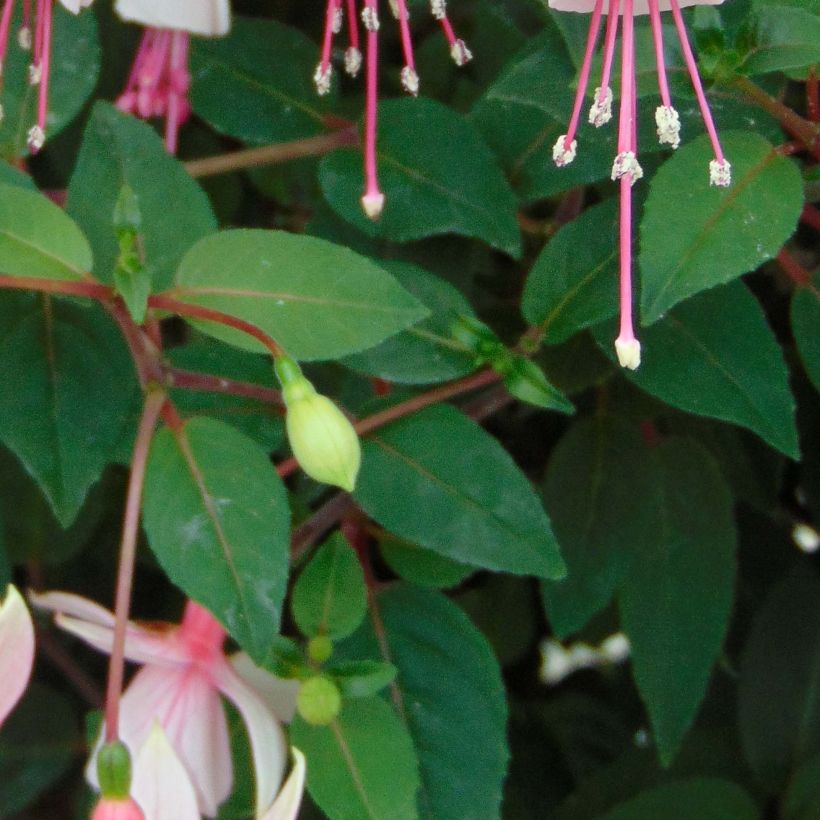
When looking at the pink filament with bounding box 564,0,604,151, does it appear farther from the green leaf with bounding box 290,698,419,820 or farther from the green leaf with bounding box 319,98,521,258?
the green leaf with bounding box 290,698,419,820

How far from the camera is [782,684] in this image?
35.1 inches

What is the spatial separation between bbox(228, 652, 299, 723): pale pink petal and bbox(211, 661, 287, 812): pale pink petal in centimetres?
1

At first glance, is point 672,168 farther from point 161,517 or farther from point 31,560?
point 31,560

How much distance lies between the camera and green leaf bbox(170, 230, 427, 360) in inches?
20.5

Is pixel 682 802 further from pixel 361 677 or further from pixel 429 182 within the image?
pixel 429 182

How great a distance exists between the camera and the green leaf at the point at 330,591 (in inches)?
24.3

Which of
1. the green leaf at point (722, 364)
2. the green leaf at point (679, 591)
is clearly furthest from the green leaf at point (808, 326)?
the green leaf at point (679, 591)

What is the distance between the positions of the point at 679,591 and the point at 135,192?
17.8 inches

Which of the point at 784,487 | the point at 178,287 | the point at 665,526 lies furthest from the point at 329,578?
the point at 784,487

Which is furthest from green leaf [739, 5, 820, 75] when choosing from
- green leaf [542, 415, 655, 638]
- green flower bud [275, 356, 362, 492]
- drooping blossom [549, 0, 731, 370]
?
green leaf [542, 415, 655, 638]

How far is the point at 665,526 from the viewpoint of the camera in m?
0.82

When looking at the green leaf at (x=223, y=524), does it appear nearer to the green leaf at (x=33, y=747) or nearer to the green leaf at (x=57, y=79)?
the green leaf at (x=57, y=79)

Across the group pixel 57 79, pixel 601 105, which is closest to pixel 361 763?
pixel 601 105

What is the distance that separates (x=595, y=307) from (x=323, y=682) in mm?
241
